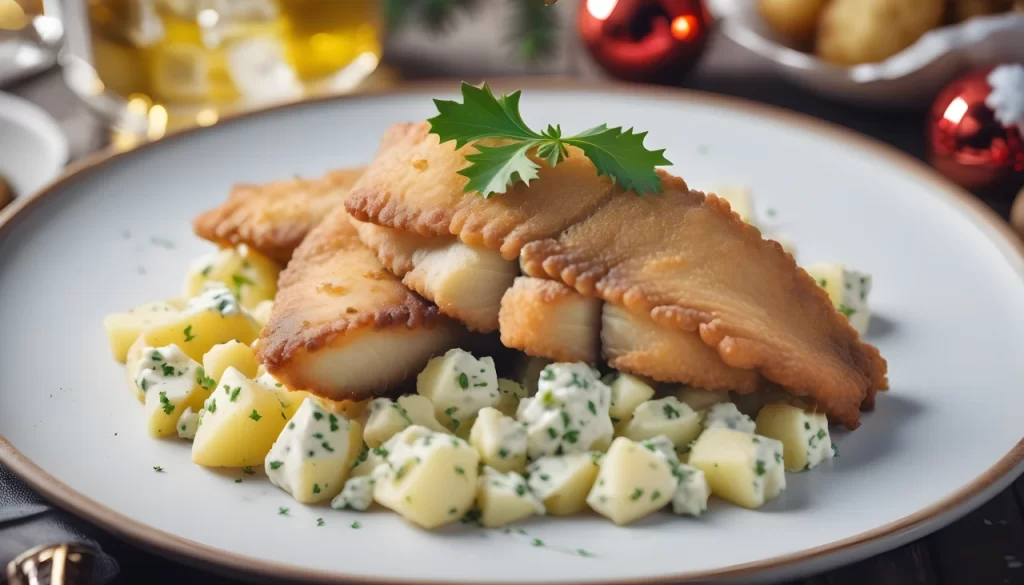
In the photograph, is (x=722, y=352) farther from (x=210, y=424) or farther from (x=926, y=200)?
(x=926, y=200)

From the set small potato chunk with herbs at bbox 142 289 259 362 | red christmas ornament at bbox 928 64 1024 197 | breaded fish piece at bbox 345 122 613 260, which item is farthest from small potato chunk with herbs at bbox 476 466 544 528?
red christmas ornament at bbox 928 64 1024 197

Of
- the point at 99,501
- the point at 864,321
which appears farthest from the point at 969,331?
the point at 99,501

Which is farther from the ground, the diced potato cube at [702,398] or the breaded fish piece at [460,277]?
the breaded fish piece at [460,277]

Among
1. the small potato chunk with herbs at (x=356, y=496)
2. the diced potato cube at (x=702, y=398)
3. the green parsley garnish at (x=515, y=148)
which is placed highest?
the green parsley garnish at (x=515, y=148)

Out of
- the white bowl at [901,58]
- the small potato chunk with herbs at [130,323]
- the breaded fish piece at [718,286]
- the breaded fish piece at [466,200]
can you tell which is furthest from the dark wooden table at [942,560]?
the white bowl at [901,58]

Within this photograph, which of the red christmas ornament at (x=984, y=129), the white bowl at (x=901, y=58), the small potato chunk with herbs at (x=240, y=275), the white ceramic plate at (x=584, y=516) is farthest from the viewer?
the white bowl at (x=901, y=58)

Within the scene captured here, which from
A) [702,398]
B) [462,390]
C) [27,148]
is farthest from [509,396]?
[27,148]

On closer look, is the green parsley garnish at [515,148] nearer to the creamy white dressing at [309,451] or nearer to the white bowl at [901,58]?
the creamy white dressing at [309,451]
